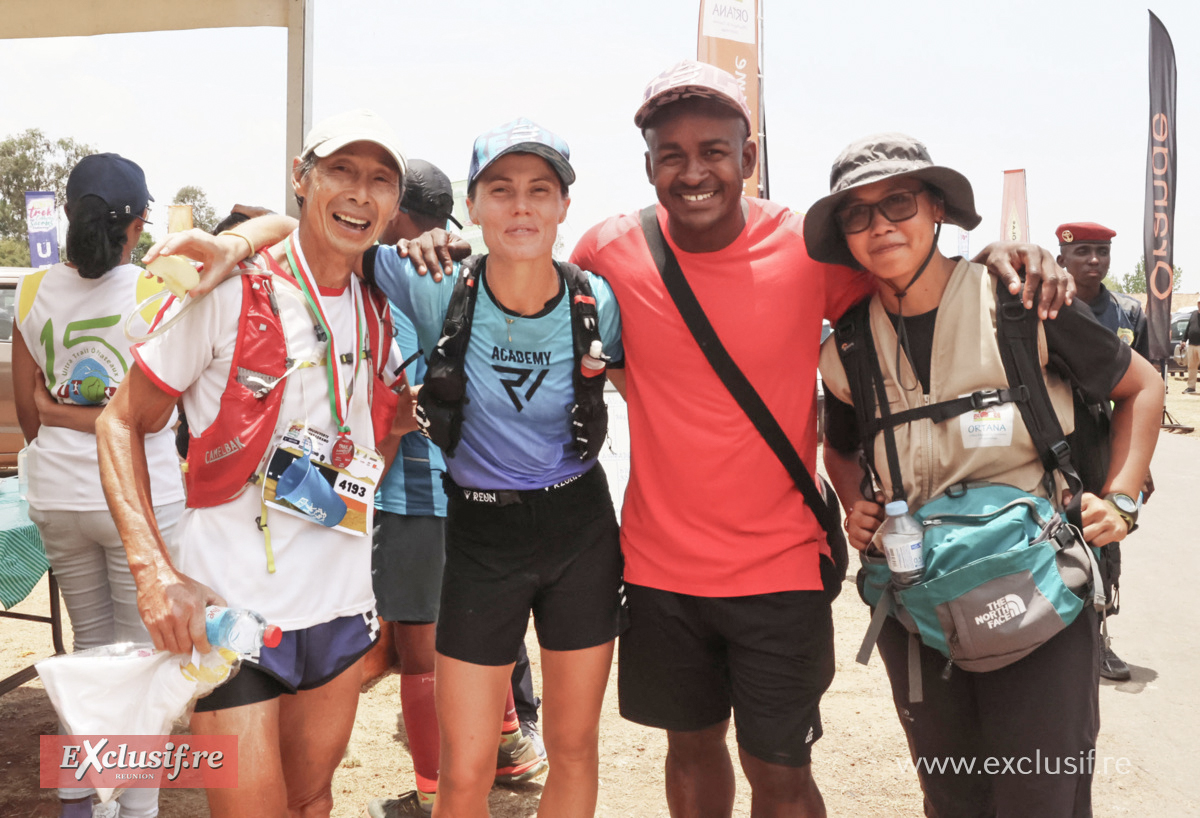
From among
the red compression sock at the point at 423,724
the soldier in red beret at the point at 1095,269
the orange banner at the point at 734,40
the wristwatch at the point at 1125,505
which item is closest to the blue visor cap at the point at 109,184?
the red compression sock at the point at 423,724

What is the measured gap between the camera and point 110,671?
5.98ft

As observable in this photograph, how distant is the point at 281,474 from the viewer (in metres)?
1.99

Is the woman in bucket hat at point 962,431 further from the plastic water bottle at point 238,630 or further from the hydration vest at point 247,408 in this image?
the plastic water bottle at point 238,630

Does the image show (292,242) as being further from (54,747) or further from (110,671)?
(54,747)

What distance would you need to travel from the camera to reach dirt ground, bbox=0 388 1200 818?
350cm

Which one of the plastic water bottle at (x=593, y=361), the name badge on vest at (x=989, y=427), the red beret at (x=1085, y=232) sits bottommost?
the name badge on vest at (x=989, y=427)

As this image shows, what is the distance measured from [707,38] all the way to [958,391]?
10460 millimetres

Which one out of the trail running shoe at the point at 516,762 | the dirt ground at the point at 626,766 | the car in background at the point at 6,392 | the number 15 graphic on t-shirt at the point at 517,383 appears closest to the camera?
the number 15 graphic on t-shirt at the point at 517,383

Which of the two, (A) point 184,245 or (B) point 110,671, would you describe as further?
(A) point 184,245

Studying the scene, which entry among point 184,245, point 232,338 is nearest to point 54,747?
point 232,338

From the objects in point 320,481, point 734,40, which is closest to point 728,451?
point 320,481

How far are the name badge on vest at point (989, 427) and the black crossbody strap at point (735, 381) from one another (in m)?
0.48

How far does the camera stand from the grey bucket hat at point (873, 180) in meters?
2.24

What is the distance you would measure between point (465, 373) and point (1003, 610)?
4.88ft
